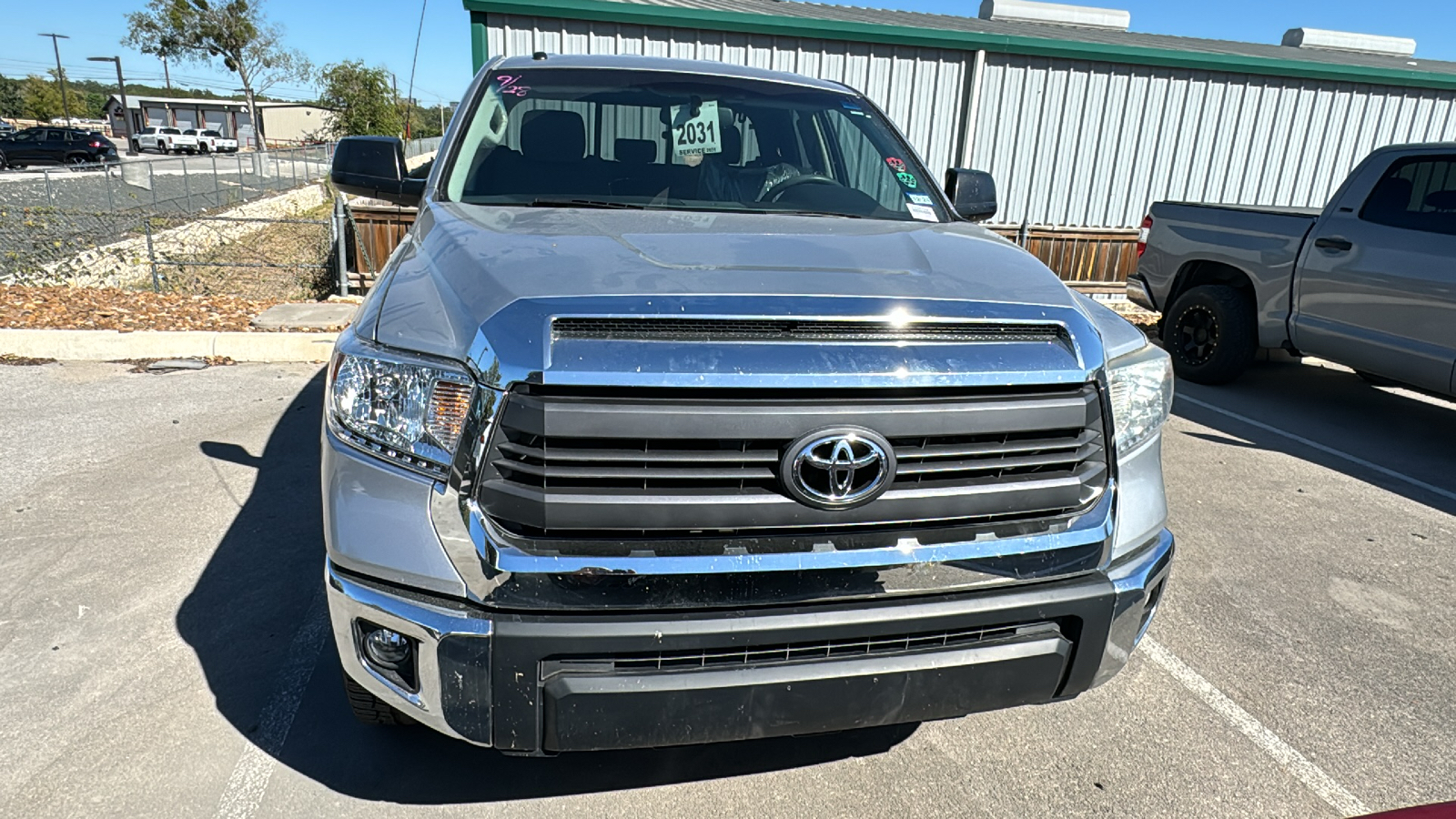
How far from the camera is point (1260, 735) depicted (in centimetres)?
272

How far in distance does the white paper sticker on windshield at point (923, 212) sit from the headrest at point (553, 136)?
1.23 m

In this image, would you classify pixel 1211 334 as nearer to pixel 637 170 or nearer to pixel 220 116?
pixel 637 170

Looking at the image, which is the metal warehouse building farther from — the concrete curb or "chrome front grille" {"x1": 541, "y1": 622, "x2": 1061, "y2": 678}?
"chrome front grille" {"x1": 541, "y1": 622, "x2": 1061, "y2": 678}

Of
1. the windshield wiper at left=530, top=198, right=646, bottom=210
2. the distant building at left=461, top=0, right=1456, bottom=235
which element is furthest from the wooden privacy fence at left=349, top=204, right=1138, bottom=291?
the windshield wiper at left=530, top=198, right=646, bottom=210

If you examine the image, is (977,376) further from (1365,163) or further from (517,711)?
(1365,163)

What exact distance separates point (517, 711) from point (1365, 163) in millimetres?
7036

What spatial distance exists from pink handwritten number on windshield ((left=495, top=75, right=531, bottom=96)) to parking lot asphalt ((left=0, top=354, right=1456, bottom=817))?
2052mm

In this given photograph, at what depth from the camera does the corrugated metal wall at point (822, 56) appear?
945 cm

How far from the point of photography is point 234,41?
6309 centimetres

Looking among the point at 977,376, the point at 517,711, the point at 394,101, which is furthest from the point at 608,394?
the point at 394,101

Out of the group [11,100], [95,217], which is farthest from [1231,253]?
[11,100]

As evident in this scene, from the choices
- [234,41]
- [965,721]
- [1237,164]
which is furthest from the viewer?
[234,41]

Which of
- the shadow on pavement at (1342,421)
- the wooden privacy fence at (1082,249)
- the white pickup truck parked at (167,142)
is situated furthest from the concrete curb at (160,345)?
the white pickup truck parked at (167,142)

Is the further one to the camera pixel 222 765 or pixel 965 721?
pixel 965 721
